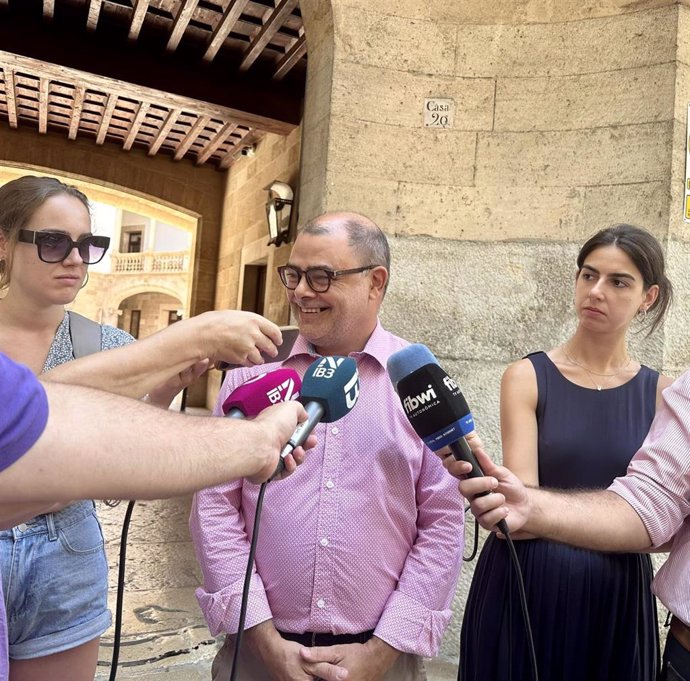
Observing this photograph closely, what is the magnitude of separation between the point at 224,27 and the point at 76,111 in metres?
3.33

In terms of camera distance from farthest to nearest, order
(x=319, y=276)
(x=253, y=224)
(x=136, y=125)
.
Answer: (x=253, y=224) < (x=136, y=125) < (x=319, y=276)

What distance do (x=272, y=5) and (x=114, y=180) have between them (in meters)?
5.23

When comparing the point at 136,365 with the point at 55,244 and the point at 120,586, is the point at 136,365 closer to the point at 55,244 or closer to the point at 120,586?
the point at 120,586

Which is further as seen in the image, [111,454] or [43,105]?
[43,105]

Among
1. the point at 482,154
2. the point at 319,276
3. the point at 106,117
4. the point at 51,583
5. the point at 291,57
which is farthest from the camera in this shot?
the point at 106,117

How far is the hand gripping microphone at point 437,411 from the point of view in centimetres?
104

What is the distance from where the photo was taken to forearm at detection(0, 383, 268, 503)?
23.4 inches

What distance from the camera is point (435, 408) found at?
1.05 m

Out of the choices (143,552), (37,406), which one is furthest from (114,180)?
(37,406)

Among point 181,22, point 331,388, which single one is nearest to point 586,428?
point 331,388

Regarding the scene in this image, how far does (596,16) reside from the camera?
2.78 meters

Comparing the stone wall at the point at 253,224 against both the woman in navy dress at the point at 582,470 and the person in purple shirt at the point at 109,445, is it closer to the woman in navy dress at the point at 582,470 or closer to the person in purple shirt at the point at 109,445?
the woman in navy dress at the point at 582,470

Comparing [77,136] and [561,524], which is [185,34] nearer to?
[77,136]

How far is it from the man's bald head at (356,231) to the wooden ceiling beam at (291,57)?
4678mm
